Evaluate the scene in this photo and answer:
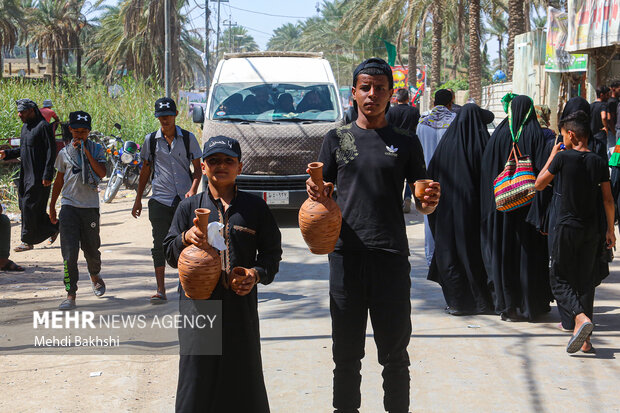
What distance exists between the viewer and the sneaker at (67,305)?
→ 684 centimetres

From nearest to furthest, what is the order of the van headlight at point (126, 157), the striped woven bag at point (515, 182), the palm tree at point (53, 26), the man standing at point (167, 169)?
1. the striped woven bag at point (515, 182)
2. the man standing at point (167, 169)
3. the van headlight at point (126, 157)
4. the palm tree at point (53, 26)

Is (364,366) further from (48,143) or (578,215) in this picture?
(48,143)

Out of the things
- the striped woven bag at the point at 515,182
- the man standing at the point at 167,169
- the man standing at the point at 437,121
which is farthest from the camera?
the man standing at the point at 437,121

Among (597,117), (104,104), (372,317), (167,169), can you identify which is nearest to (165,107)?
(167,169)

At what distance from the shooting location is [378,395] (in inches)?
183

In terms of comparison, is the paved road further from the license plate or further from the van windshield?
the van windshield

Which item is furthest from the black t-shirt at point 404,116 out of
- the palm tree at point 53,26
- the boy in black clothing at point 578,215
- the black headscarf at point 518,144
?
the palm tree at point 53,26

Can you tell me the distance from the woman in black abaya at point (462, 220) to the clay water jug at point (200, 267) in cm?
375

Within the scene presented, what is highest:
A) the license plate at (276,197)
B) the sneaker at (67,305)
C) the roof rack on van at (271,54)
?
the roof rack on van at (271,54)

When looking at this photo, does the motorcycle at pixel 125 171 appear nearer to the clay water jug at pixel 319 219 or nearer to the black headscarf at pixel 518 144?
the black headscarf at pixel 518 144

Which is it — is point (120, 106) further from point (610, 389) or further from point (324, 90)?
point (610, 389)

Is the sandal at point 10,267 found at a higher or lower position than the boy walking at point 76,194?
lower

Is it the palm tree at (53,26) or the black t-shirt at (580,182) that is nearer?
the black t-shirt at (580,182)

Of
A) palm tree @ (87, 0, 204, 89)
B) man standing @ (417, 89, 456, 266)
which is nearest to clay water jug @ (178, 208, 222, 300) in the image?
man standing @ (417, 89, 456, 266)
